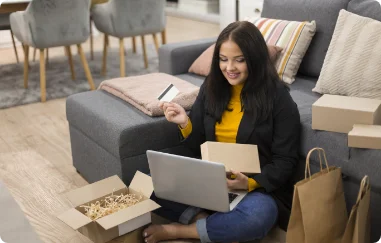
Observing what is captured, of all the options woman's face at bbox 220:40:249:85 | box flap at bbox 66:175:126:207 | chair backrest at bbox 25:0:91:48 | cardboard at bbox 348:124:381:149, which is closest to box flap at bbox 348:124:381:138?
cardboard at bbox 348:124:381:149

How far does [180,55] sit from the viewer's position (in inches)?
116

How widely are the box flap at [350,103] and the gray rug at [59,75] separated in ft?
7.78

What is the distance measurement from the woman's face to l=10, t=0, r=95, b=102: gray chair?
2.08 metres

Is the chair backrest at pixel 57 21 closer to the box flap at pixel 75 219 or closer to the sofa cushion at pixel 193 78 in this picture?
the sofa cushion at pixel 193 78

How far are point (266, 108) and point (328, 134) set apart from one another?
0.75 feet

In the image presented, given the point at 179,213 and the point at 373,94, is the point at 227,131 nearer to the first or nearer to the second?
the point at 179,213

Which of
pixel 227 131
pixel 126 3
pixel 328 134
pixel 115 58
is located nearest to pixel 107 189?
pixel 227 131

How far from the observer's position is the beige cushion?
7.06ft

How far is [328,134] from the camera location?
1.92m

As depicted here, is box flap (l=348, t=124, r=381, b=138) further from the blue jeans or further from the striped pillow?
the striped pillow

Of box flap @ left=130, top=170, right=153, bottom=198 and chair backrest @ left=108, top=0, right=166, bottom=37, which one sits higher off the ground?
chair backrest @ left=108, top=0, right=166, bottom=37

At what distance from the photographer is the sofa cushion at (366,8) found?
2.32m

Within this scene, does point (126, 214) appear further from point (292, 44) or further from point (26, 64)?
point (26, 64)

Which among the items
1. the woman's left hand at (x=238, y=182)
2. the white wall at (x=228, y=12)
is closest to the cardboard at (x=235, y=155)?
the woman's left hand at (x=238, y=182)
